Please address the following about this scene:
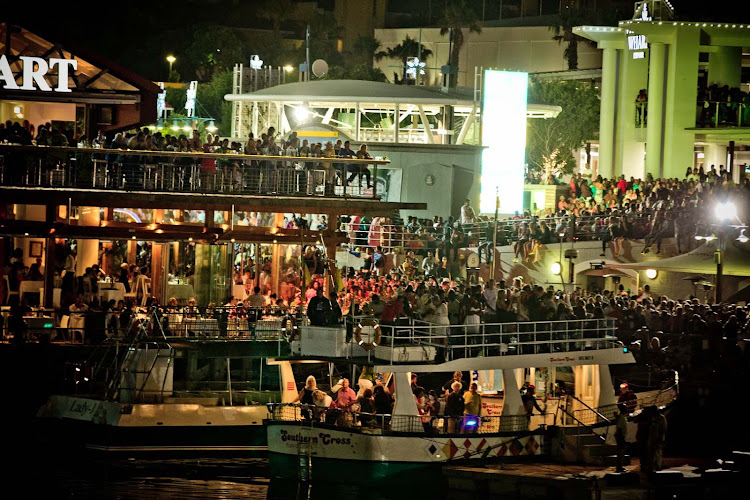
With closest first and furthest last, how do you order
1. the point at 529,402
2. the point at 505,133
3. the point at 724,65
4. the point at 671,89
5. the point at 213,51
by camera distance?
the point at 529,402 < the point at 671,89 < the point at 724,65 < the point at 505,133 < the point at 213,51

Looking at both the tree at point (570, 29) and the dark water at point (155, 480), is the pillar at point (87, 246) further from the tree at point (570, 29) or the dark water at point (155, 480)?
the tree at point (570, 29)

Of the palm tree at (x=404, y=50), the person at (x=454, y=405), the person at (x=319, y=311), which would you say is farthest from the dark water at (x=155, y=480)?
the palm tree at (x=404, y=50)

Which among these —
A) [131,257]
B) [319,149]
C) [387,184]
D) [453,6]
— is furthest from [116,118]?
[453,6]

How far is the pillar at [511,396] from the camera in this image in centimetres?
2834

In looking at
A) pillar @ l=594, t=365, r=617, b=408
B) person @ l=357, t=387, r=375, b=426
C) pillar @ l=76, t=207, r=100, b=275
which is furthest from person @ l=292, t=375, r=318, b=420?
pillar @ l=76, t=207, r=100, b=275

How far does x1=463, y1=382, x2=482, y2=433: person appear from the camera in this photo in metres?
27.8

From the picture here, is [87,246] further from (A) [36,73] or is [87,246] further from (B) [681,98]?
(B) [681,98]

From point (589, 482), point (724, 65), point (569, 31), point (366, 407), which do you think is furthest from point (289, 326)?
point (569, 31)

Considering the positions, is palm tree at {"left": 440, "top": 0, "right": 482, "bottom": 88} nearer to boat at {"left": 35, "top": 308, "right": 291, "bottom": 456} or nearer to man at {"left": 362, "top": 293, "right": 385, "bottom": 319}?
boat at {"left": 35, "top": 308, "right": 291, "bottom": 456}

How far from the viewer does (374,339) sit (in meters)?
27.4

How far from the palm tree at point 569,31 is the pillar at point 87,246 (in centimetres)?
4541

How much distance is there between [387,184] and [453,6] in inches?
1379

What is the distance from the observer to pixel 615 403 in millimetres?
29344

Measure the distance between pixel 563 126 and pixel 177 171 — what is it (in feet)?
130
